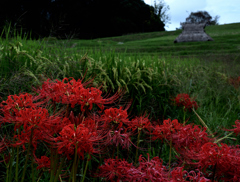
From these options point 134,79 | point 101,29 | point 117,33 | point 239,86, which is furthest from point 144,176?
point 117,33

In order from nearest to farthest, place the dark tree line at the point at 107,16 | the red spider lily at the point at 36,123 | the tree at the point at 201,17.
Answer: the red spider lily at the point at 36,123
the dark tree line at the point at 107,16
the tree at the point at 201,17

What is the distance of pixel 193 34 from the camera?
14.5 meters

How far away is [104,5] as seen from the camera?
23.3 metres

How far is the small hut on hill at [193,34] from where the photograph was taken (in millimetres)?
14236

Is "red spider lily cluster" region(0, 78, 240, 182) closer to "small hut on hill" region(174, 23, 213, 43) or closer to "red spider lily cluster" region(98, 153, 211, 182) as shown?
"red spider lily cluster" region(98, 153, 211, 182)

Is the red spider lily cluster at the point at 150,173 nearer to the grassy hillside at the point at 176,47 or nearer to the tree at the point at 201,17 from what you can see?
the grassy hillside at the point at 176,47

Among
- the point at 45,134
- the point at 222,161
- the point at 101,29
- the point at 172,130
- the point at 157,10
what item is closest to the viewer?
the point at 45,134

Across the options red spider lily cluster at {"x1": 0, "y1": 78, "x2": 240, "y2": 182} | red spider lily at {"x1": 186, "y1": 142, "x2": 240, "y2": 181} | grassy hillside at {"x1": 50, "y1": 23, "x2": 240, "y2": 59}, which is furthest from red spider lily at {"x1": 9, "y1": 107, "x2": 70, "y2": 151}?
grassy hillside at {"x1": 50, "y1": 23, "x2": 240, "y2": 59}

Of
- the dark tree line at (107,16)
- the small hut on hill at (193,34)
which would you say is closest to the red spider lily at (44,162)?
the dark tree line at (107,16)

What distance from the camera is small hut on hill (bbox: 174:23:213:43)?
14.2 metres

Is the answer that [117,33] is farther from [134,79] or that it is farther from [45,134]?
[45,134]

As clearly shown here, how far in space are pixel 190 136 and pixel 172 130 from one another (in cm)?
10

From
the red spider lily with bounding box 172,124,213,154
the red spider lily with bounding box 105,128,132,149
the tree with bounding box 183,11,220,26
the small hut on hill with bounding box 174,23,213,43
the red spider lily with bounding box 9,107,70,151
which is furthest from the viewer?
the tree with bounding box 183,11,220,26

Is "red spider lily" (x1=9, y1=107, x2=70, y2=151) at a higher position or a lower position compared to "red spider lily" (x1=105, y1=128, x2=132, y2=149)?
higher
